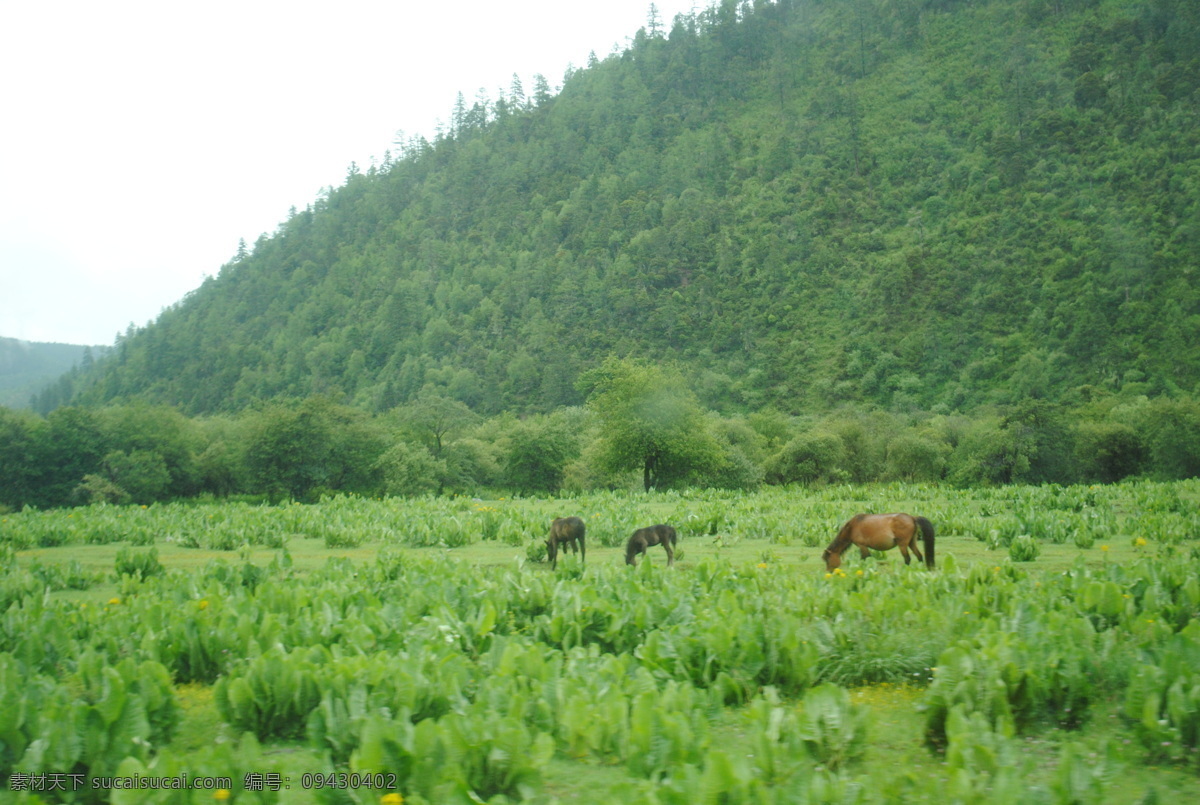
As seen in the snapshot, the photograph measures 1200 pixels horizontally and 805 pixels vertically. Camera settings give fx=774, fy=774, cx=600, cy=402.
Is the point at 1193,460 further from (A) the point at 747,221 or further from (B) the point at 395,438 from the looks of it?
(A) the point at 747,221

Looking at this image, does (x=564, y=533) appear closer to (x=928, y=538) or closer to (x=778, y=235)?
(x=928, y=538)

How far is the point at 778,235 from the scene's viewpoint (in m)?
109

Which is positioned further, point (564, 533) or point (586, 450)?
point (586, 450)

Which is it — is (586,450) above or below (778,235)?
below

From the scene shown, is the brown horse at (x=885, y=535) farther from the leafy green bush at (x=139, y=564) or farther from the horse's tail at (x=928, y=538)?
the leafy green bush at (x=139, y=564)

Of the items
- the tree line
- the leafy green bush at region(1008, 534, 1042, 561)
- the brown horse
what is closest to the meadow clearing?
the brown horse

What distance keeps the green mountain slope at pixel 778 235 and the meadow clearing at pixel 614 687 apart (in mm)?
72435

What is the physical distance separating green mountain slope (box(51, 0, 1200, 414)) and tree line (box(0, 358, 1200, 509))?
24220mm

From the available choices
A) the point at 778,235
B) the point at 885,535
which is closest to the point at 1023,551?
the point at 885,535

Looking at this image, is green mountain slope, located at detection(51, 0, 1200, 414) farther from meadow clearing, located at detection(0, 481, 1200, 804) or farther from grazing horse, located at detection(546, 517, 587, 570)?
meadow clearing, located at detection(0, 481, 1200, 804)

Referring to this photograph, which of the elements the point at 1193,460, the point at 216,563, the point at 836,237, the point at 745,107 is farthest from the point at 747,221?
the point at 216,563

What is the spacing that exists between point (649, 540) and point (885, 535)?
12.6ft

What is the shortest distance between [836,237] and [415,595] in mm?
105528

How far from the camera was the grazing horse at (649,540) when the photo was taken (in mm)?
12852
